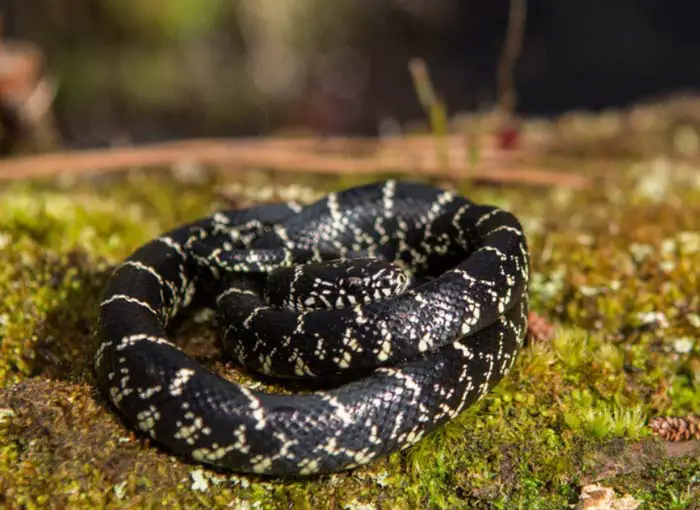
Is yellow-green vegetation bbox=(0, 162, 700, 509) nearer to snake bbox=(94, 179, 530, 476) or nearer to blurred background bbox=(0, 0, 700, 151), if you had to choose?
snake bbox=(94, 179, 530, 476)

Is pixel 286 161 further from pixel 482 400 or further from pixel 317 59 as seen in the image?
pixel 317 59

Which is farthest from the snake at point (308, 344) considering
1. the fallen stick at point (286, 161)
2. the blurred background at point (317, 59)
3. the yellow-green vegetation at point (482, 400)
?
the blurred background at point (317, 59)

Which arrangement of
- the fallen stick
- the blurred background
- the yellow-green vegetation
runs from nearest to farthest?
the yellow-green vegetation < the fallen stick < the blurred background

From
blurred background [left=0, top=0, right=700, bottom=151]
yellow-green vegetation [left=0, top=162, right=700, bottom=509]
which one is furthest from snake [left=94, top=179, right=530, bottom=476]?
blurred background [left=0, top=0, right=700, bottom=151]

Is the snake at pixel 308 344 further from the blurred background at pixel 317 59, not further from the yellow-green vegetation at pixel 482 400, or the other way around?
the blurred background at pixel 317 59

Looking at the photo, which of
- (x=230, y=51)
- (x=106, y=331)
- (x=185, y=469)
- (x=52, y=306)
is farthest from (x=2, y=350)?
(x=230, y=51)
